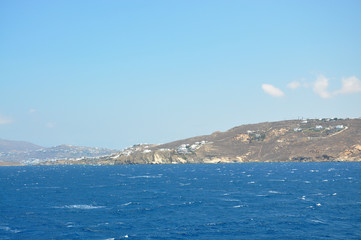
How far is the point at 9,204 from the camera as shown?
109m

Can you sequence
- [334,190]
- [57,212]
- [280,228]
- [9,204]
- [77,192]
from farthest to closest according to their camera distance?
[77,192]
[334,190]
[9,204]
[57,212]
[280,228]

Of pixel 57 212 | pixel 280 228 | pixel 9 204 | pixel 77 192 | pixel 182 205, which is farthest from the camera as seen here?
pixel 77 192

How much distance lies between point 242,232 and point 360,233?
869 inches

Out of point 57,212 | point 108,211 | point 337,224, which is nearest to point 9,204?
point 57,212

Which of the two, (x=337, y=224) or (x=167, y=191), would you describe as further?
(x=167, y=191)

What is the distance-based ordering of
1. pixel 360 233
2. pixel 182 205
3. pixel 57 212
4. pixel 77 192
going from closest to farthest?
pixel 360 233, pixel 57 212, pixel 182 205, pixel 77 192

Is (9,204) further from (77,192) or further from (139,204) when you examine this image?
(139,204)

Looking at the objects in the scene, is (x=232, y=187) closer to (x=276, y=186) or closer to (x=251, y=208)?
(x=276, y=186)

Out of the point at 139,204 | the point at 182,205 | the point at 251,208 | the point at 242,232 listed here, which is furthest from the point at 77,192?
the point at 242,232

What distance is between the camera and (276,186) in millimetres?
139250

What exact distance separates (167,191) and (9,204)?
171 ft

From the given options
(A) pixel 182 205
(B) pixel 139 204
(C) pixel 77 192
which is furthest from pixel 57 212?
(C) pixel 77 192

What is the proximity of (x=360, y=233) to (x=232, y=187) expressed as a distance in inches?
2885

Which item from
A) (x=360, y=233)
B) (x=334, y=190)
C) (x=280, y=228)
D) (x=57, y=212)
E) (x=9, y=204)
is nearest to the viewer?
(x=360, y=233)
